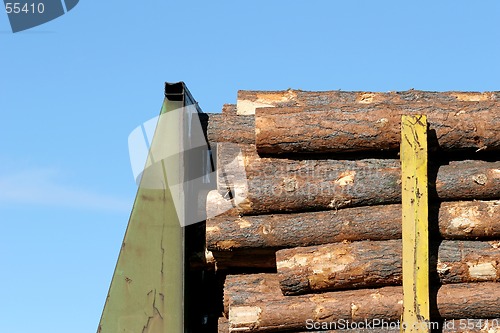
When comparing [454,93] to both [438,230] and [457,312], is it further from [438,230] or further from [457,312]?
[457,312]

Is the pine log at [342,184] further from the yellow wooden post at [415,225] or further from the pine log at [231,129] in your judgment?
the pine log at [231,129]

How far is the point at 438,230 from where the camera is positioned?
6887 millimetres

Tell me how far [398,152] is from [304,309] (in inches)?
55.7

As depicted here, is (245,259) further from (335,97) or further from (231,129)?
(335,97)

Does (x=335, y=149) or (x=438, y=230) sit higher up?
(x=335, y=149)

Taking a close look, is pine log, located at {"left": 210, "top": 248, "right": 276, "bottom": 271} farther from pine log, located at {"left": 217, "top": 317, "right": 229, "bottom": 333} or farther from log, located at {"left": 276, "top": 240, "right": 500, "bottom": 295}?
pine log, located at {"left": 217, "top": 317, "right": 229, "bottom": 333}

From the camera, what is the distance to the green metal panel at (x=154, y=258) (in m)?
7.24

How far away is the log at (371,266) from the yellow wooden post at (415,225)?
0.20 metres

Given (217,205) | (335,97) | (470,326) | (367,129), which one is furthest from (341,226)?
(335,97)

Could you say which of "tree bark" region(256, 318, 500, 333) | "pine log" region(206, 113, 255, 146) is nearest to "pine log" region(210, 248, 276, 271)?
"tree bark" region(256, 318, 500, 333)

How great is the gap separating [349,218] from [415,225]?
0.56 meters

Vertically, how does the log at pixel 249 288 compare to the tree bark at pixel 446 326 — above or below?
above

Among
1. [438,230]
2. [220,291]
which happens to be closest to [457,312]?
[438,230]

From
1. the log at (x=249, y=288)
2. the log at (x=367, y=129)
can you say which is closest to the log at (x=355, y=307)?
the log at (x=249, y=288)
